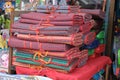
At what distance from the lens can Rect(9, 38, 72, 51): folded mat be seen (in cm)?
205

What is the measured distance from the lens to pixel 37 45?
2141mm

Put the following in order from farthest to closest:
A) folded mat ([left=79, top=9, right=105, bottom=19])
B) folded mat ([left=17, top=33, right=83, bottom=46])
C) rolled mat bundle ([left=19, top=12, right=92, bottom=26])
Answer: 1. folded mat ([left=79, top=9, right=105, bottom=19])
2. rolled mat bundle ([left=19, top=12, right=92, bottom=26])
3. folded mat ([left=17, top=33, right=83, bottom=46])

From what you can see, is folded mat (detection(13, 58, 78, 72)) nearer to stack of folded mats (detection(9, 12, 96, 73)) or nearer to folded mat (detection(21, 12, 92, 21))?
stack of folded mats (detection(9, 12, 96, 73))

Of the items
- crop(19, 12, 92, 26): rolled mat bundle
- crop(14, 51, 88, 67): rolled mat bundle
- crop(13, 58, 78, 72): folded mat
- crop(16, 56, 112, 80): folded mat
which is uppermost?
crop(19, 12, 92, 26): rolled mat bundle

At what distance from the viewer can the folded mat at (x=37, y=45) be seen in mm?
2053

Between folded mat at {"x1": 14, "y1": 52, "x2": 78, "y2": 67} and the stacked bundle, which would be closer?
folded mat at {"x1": 14, "y1": 52, "x2": 78, "y2": 67}

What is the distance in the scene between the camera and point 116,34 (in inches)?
131

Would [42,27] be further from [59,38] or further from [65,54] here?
[65,54]

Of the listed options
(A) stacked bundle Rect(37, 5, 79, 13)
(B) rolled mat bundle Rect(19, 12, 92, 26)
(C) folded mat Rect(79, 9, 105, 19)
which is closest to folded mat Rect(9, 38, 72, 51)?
(B) rolled mat bundle Rect(19, 12, 92, 26)

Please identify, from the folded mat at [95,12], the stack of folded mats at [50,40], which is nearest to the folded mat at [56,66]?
the stack of folded mats at [50,40]

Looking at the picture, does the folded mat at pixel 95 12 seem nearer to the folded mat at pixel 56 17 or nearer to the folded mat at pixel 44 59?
the folded mat at pixel 56 17

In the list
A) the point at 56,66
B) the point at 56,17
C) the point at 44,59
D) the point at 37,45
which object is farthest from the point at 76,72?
the point at 56,17

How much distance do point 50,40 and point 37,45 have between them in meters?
0.13

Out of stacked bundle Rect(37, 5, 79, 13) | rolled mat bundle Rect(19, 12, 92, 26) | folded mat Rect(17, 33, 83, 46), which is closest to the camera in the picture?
folded mat Rect(17, 33, 83, 46)
